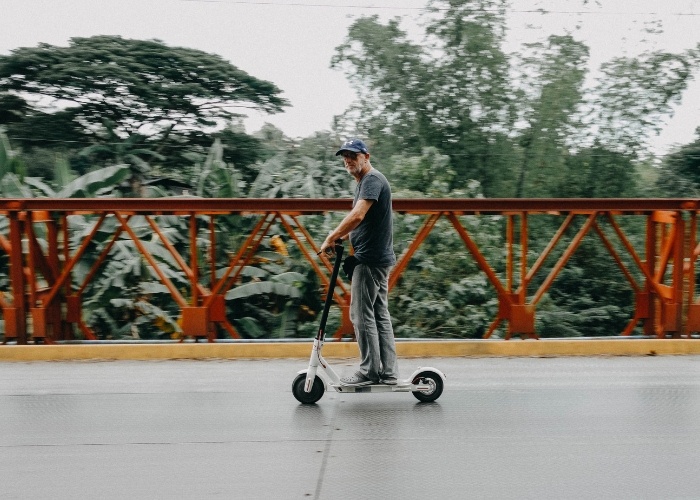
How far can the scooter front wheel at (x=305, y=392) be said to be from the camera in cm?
549

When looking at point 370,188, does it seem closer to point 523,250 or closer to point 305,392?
point 305,392

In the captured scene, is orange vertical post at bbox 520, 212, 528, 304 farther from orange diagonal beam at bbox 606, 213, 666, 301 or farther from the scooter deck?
the scooter deck

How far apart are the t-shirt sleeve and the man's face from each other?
11 cm

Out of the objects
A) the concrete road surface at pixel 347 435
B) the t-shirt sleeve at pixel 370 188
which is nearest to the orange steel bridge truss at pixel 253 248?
the concrete road surface at pixel 347 435

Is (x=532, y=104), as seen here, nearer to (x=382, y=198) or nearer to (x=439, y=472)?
(x=382, y=198)

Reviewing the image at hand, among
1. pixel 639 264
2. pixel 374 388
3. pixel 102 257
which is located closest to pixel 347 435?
pixel 374 388

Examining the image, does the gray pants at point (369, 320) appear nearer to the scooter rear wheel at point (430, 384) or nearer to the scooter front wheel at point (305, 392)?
the scooter rear wheel at point (430, 384)

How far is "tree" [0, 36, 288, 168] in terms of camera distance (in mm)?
13648

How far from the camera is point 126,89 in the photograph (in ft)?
45.7

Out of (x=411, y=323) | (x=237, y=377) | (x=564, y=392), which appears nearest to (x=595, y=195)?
(x=411, y=323)

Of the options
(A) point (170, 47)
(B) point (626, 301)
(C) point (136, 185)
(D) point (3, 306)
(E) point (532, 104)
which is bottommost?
(B) point (626, 301)

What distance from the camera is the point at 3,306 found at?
23.7ft

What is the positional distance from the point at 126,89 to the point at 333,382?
10207mm

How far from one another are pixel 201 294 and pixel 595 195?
798 cm
